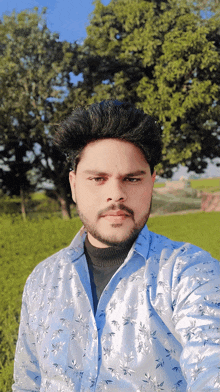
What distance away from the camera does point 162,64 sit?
16875 mm

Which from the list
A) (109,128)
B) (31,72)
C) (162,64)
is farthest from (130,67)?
(109,128)

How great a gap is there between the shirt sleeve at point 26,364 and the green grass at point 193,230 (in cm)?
821

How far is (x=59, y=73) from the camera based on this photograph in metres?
18.1

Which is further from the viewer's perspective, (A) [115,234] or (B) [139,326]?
(A) [115,234]

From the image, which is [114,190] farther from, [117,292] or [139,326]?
[139,326]

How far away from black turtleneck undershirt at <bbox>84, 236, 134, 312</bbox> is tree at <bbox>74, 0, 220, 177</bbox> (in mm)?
14460

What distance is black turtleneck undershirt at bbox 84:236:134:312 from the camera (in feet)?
6.01

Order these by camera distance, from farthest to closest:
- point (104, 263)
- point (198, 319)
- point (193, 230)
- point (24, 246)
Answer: point (193, 230) → point (24, 246) → point (104, 263) → point (198, 319)

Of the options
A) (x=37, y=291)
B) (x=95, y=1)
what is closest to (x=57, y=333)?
(x=37, y=291)

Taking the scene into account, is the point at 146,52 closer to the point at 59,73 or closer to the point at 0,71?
the point at 59,73

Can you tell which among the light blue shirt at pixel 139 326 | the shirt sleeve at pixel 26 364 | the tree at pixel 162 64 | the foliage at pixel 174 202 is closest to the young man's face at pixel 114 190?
the light blue shirt at pixel 139 326

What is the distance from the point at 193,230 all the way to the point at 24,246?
664cm

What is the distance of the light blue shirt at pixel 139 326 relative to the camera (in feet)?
4.63

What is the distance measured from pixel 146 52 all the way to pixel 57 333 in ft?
55.7
